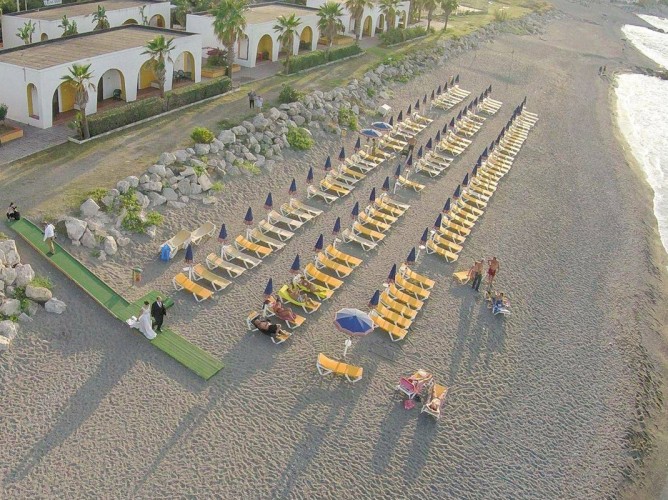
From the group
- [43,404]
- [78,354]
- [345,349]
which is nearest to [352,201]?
[345,349]

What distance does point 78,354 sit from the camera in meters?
17.4

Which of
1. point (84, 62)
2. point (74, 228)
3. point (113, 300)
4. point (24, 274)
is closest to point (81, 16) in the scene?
point (84, 62)

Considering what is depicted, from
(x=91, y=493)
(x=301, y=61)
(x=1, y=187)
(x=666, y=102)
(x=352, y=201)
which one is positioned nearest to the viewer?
(x=91, y=493)

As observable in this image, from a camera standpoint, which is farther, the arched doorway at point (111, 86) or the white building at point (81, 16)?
the white building at point (81, 16)

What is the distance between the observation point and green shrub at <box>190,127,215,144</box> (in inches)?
1156

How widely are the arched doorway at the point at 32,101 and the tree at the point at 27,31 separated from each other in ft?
31.2

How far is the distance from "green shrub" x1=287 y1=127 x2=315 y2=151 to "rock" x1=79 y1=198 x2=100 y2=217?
1230 centimetres

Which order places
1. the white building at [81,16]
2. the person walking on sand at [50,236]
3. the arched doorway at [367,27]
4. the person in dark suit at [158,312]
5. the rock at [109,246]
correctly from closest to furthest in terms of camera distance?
the person in dark suit at [158,312], the person walking on sand at [50,236], the rock at [109,246], the white building at [81,16], the arched doorway at [367,27]

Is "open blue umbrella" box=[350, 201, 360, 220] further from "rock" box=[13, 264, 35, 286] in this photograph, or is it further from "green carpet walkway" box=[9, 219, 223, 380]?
"rock" box=[13, 264, 35, 286]

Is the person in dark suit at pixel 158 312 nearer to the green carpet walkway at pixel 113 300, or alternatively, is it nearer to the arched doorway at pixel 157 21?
the green carpet walkway at pixel 113 300

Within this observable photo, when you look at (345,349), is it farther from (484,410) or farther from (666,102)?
(666,102)

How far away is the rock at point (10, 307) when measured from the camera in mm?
17422

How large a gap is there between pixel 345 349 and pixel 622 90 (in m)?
56.0

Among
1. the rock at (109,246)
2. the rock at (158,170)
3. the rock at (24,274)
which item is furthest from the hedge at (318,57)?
the rock at (24,274)
